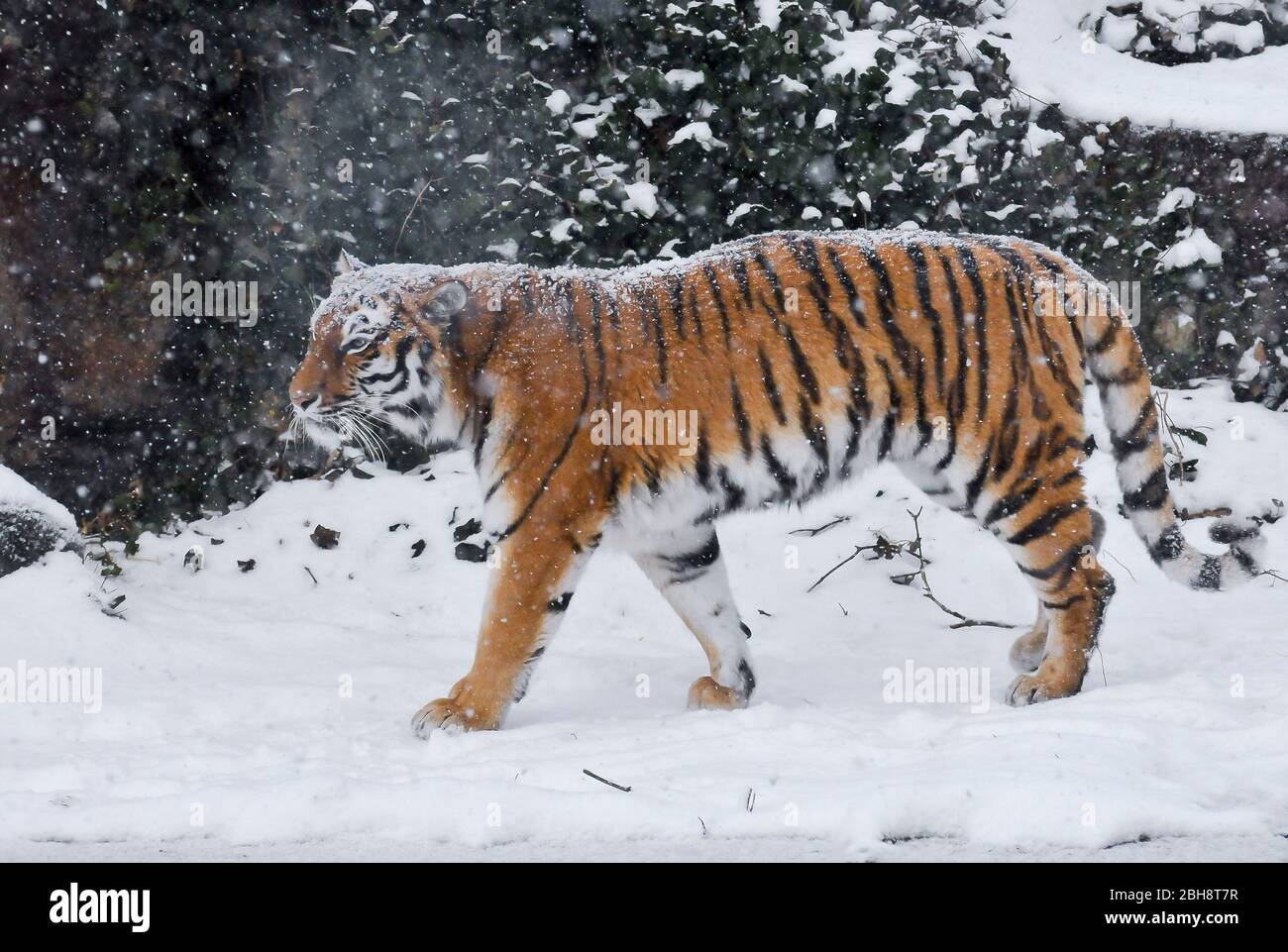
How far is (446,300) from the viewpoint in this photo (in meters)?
5.01

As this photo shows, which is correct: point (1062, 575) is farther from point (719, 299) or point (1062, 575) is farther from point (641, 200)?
point (641, 200)

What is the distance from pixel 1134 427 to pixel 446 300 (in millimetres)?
2797

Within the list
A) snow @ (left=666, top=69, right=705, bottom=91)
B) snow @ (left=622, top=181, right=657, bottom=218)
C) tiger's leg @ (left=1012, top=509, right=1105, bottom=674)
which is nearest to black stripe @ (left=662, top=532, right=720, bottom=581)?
tiger's leg @ (left=1012, top=509, right=1105, bottom=674)

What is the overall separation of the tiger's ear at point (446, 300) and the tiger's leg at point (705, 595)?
123cm

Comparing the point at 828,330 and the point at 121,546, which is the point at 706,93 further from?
the point at 121,546

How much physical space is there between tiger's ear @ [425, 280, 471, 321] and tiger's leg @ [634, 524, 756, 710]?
1229mm

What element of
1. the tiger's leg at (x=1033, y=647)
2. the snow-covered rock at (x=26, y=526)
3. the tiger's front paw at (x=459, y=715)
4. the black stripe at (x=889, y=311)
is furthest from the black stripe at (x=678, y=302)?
the snow-covered rock at (x=26, y=526)

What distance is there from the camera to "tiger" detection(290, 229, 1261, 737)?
15.8ft

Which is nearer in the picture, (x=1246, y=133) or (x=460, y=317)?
(x=460, y=317)

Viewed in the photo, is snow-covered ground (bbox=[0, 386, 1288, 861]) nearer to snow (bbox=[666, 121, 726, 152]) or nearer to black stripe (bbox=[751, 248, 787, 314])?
black stripe (bbox=[751, 248, 787, 314])

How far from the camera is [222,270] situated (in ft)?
24.3

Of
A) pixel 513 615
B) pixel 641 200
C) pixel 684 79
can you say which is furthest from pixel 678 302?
pixel 684 79
